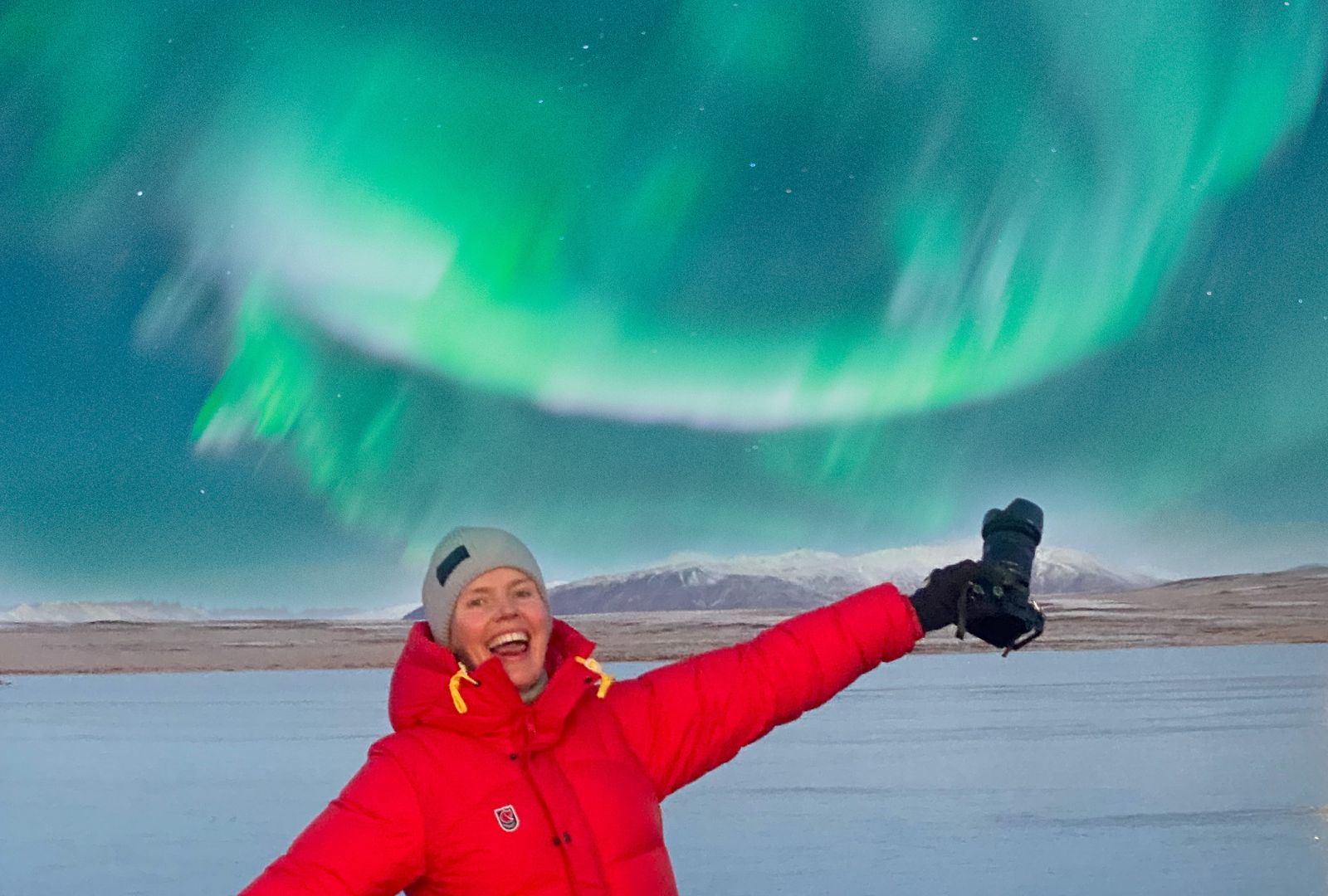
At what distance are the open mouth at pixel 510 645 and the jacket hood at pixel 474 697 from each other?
61mm

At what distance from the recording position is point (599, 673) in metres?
2.10

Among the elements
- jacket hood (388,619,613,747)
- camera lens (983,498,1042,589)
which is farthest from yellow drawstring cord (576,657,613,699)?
camera lens (983,498,1042,589)

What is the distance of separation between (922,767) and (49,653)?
170 feet

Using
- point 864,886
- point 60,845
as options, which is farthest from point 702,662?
point 60,845

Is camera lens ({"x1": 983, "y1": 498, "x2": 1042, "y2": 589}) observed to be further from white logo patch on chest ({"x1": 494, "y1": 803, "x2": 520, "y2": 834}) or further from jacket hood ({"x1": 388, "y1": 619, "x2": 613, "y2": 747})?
white logo patch on chest ({"x1": 494, "y1": 803, "x2": 520, "y2": 834})

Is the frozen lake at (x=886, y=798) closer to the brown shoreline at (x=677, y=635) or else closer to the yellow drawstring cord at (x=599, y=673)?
the yellow drawstring cord at (x=599, y=673)

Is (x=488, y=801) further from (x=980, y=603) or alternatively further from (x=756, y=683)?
(x=980, y=603)

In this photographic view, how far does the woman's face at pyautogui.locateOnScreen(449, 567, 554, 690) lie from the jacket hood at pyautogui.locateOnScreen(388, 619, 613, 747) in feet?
0.20

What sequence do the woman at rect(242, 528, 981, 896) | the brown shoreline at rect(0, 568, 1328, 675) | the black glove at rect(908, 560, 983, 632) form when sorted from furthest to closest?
the brown shoreline at rect(0, 568, 1328, 675) → the black glove at rect(908, 560, 983, 632) → the woman at rect(242, 528, 981, 896)

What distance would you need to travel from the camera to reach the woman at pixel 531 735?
1924mm

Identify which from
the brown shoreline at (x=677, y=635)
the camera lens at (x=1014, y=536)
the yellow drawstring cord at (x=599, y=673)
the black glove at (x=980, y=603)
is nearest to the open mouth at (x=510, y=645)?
the yellow drawstring cord at (x=599, y=673)

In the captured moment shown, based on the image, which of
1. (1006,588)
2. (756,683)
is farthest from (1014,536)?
(756,683)

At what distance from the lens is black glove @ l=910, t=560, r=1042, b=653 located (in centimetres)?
226

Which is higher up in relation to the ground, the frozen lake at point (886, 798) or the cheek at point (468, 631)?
the cheek at point (468, 631)
